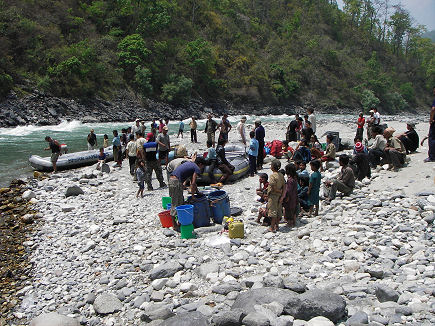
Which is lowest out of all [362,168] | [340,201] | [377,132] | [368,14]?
[340,201]

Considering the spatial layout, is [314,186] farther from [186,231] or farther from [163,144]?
[163,144]

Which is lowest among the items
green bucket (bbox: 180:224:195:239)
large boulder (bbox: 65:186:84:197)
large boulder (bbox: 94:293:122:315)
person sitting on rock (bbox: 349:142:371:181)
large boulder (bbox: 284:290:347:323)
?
large boulder (bbox: 94:293:122:315)

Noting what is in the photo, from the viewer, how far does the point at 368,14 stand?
297 feet

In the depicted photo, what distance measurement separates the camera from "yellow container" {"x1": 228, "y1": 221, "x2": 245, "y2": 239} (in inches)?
285

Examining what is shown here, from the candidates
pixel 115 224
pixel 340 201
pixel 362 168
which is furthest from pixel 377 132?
pixel 115 224

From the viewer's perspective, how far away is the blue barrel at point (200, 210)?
788cm

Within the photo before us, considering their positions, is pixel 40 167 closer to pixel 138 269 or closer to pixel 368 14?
pixel 138 269

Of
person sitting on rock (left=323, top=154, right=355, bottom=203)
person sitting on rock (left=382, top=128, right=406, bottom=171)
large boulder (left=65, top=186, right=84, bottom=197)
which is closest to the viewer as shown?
person sitting on rock (left=323, top=154, right=355, bottom=203)

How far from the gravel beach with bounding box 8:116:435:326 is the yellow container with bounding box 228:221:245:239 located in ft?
0.54

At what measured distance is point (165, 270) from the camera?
6129 mm

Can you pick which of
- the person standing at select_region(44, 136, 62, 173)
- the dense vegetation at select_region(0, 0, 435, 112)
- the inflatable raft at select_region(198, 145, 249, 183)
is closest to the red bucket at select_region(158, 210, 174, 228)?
the inflatable raft at select_region(198, 145, 249, 183)

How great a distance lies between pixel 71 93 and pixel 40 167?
23.6m

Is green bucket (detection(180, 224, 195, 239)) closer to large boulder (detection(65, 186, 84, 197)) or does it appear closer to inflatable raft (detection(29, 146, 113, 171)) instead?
large boulder (detection(65, 186, 84, 197))

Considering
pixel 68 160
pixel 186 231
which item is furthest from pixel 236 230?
pixel 68 160
